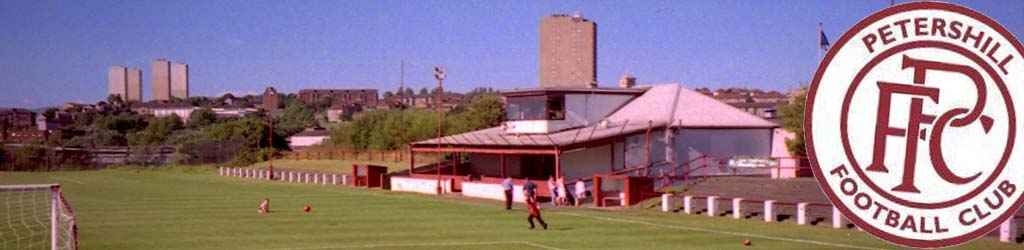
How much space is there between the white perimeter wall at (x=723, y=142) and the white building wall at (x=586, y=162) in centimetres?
361

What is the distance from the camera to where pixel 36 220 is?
110 ft

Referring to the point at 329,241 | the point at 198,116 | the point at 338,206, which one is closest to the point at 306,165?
the point at 338,206

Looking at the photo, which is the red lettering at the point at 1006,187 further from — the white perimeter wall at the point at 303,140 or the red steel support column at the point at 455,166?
the white perimeter wall at the point at 303,140

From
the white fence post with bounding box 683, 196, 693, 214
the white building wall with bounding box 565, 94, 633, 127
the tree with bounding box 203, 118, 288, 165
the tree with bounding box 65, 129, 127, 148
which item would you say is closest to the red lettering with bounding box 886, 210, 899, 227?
the white fence post with bounding box 683, 196, 693, 214

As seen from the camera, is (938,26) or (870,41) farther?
(870,41)

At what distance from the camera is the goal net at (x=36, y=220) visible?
740 inches

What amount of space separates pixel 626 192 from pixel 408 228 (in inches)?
536

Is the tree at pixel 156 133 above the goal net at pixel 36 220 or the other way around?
above

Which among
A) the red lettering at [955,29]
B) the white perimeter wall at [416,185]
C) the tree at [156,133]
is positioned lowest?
the white perimeter wall at [416,185]

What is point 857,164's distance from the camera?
6.23 meters

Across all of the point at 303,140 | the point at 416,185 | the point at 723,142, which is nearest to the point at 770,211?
the point at 723,142

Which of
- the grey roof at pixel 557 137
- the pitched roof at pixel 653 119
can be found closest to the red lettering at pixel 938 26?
the grey roof at pixel 557 137

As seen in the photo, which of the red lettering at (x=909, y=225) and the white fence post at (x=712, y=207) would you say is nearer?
the red lettering at (x=909, y=225)

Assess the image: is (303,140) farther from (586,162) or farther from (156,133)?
(586,162)
